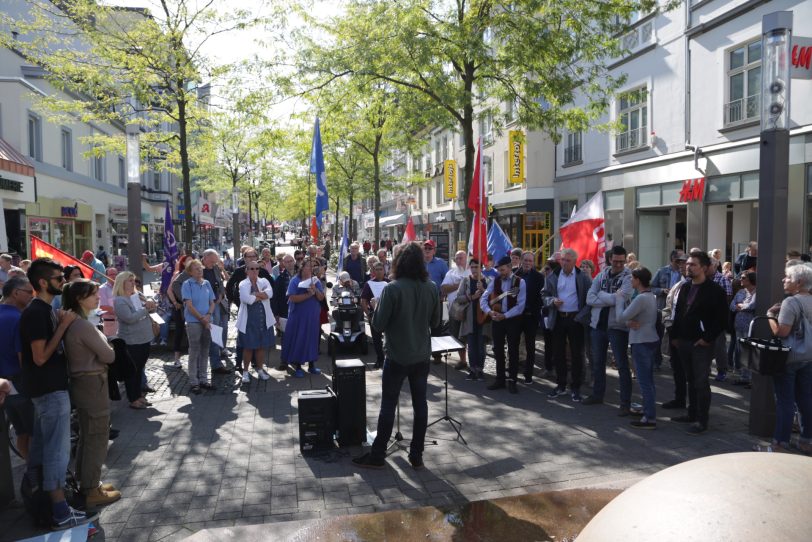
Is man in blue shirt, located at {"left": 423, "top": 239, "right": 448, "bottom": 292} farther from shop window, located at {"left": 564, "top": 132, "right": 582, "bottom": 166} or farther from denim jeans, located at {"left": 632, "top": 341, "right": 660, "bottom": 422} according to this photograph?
shop window, located at {"left": 564, "top": 132, "right": 582, "bottom": 166}

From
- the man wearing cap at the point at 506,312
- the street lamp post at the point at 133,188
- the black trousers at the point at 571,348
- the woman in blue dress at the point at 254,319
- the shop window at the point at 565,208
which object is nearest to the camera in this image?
the black trousers at the point at 571,348

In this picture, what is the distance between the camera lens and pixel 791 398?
5676 mm

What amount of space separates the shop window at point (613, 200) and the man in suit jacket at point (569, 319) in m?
14.2

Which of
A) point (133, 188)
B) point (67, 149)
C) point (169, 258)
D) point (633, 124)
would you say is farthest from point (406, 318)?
point (67, 149)

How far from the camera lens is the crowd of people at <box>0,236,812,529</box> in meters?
4.47

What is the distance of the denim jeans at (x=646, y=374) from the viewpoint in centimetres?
648

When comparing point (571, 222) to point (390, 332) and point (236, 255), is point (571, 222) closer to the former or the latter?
point (390, 332)

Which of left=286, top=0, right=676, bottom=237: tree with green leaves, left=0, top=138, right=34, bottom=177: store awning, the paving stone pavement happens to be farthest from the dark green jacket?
left=0, top=138, right=34, bottom=177: store awning

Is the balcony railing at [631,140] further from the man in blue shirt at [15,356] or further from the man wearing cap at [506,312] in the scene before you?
the man in blue shirt at [15,356]

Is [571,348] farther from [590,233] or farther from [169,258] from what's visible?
[169,258]

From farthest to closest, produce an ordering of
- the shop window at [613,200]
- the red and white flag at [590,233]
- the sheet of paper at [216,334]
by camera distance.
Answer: the shop window at [613,200] < the red and white flag at [590,233] < the sheet of paper at [216,334]

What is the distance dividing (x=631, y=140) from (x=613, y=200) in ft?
7.45

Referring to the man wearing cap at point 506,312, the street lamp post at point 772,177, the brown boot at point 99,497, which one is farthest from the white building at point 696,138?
the brown boot at point 99,497

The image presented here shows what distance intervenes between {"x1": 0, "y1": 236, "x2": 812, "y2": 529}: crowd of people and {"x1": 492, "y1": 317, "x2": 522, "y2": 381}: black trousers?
0.02 metres
